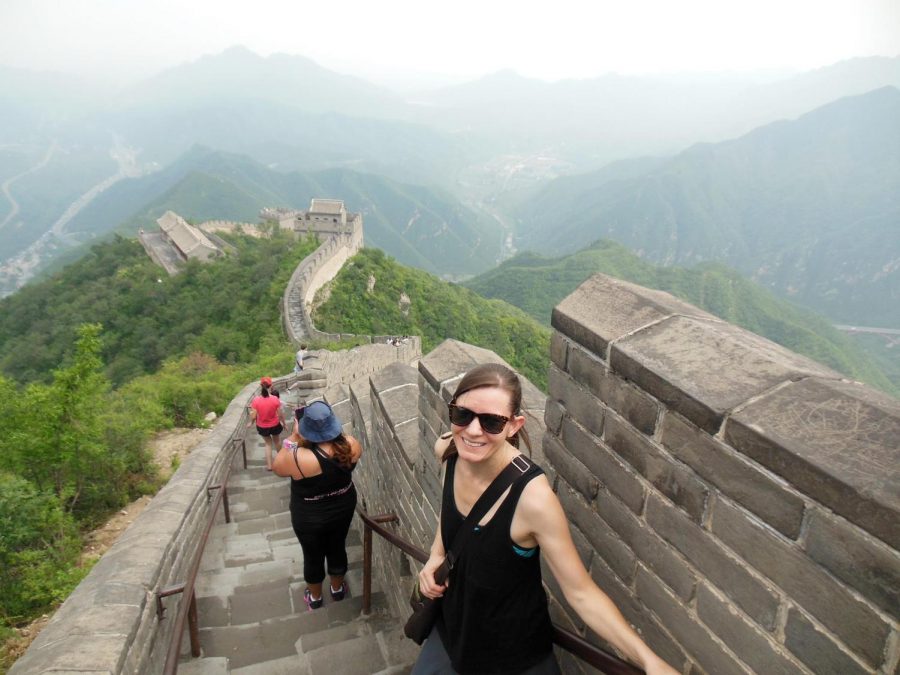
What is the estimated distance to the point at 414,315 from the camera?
35.0 metres

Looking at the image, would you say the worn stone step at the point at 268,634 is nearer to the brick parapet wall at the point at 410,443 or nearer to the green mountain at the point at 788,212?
the brick parapet wall at the point at 410,443

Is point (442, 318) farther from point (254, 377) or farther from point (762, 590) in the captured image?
point (762, 590)

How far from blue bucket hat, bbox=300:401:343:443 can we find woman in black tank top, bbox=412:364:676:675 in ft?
5.52

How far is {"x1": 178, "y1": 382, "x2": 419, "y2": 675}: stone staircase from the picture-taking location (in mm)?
3398

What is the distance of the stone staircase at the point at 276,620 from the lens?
340cm

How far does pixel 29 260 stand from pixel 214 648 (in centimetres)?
15478

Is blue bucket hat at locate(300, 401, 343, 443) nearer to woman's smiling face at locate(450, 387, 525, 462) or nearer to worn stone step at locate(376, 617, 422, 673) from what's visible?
worn stone step at locate(376, 617, 422, 673)

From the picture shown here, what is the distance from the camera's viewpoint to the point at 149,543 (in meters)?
3.57

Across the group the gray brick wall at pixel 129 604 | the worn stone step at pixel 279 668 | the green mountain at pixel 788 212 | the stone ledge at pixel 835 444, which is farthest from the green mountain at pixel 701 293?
the stone ledge at pixel 835 444

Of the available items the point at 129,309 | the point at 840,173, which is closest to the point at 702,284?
the point at 129,309

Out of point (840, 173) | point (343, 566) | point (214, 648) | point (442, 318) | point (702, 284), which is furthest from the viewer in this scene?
point (840, 173)

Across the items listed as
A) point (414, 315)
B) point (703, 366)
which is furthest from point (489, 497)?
point (414, 315)

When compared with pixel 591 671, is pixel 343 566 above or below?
below

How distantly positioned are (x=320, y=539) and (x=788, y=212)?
191278 millimetres
